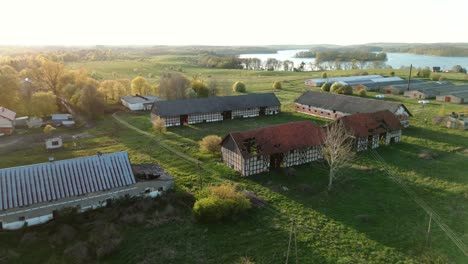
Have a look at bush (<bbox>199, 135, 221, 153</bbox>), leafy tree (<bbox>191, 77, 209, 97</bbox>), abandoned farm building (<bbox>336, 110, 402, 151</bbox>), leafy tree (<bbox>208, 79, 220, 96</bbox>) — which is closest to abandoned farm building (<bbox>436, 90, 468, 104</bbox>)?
abandoned farm building (<bbox>336, 110, 402, 151</bbox>)

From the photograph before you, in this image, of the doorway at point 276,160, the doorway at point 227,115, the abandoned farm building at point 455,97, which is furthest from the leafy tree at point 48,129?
the abandoned farm building at point 455,97

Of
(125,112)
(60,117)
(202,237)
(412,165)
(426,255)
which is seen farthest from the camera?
(125,112)

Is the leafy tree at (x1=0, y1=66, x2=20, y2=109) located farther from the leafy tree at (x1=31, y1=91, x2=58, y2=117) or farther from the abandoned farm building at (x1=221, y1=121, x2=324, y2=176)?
the abandoned farm building at (x1=221, y1=121, x2=324, y2=176)

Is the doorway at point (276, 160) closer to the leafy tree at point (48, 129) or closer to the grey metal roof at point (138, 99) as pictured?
the leafy tree at point (48, 129)

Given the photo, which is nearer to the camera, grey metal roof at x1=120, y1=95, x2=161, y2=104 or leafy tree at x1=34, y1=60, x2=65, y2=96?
grey metal roof at x1=120, y1=95, x2=161, y2=104

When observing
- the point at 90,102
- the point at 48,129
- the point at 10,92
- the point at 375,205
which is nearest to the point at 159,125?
the point at 48,129

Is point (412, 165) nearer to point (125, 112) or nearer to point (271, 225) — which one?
point (271, 225)

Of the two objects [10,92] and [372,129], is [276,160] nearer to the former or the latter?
[372,129]

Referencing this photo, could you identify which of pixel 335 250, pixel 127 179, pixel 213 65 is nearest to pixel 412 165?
pixel 335 250
